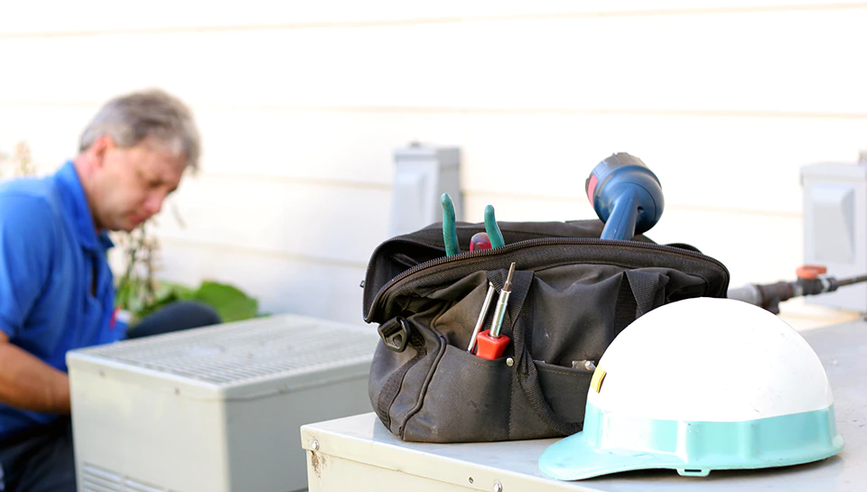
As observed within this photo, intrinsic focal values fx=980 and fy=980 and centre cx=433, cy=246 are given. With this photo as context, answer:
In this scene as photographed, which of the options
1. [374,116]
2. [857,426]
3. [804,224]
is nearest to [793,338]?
[857,426]

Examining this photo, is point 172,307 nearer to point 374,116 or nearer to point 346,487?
point 374,116

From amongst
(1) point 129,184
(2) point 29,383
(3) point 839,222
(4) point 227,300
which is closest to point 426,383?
(3) point 839,222

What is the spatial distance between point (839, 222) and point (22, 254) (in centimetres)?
195

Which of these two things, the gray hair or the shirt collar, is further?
the gray hair

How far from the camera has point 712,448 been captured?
0.96 metres

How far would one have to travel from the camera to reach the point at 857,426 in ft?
3.69

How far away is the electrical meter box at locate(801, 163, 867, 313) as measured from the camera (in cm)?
195

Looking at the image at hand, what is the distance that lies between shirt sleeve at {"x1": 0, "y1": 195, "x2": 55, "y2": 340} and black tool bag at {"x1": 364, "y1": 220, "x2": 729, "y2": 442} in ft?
5.26

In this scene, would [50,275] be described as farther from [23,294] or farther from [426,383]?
[426,383]

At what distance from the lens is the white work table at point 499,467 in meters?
0.96

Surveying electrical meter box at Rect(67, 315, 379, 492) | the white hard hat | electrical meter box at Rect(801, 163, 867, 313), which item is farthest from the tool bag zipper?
electrical meter box at Rect(801, 163, 867, 313)

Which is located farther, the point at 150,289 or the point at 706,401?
the point at 150,289

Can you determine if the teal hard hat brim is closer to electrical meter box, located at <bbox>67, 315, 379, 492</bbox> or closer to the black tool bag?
the black tool bag

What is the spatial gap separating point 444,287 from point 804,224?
3.83 feet
